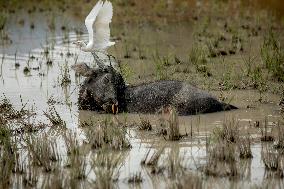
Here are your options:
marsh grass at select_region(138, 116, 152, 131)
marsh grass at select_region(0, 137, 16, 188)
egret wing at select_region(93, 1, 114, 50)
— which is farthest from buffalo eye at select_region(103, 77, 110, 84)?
marsh grass at select_region(0, 137, 16, 188)

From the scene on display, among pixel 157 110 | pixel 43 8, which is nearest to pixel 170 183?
pixel 157 110

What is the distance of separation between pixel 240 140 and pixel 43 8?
15.1 meters

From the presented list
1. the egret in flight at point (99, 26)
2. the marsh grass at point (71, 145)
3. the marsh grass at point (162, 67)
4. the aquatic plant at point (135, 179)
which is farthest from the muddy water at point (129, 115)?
the egret in flight at point (99, 26)

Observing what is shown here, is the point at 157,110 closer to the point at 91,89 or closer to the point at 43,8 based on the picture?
the point at 91,89

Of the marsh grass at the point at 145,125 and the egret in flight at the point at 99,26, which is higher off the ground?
the egret in flight at the point at 99,26

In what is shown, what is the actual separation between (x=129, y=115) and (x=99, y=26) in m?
1.50

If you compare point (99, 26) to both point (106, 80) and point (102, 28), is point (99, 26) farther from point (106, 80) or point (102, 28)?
point (106, 80)

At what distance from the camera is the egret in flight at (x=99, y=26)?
9289 mm

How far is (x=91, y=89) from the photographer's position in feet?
30.7

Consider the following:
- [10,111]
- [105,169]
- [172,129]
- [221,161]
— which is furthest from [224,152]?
[10,111]

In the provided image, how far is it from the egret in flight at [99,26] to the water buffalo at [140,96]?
0.39m

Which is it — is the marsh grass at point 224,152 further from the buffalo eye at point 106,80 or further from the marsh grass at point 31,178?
the buffalo eye at point 106,80

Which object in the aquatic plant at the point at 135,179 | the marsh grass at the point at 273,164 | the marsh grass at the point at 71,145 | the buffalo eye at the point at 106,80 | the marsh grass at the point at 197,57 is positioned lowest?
the aquatic plant at the point at 135,179

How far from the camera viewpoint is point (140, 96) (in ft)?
29.8
